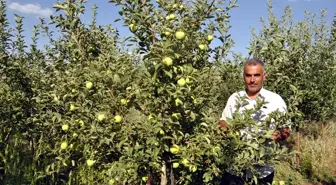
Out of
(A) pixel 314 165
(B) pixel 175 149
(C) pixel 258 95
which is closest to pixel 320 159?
(A) pixel 314 165

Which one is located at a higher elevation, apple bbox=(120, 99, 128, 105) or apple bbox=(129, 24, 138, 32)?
apple bbox=(129, 24, 138, 32)

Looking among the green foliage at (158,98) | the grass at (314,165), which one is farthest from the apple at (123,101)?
the grass at (314,165)

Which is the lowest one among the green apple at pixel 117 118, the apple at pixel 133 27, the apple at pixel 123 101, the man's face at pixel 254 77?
the green apple at pixel 117 118

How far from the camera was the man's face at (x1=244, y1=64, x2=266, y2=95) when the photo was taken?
3100mm

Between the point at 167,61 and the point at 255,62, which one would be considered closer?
the point at 167,61

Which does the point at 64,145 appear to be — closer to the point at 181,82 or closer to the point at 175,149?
the point at 175,149

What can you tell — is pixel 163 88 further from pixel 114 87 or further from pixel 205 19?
pixel 205 19

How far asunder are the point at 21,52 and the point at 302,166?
251 inches

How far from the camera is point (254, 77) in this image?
127 inches

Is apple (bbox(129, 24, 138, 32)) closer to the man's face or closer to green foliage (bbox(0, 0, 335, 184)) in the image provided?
green foliage (bbox(0, 0, 335, 184))

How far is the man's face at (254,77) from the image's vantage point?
310cm

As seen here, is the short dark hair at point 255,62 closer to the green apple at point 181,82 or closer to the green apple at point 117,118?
the green apple at point 181,82

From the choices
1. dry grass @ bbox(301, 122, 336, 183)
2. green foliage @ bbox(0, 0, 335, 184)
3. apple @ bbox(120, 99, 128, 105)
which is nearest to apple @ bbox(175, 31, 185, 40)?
green foliage @ bbox(0, 0, 335, 184)

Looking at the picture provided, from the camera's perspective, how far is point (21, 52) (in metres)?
5.12
